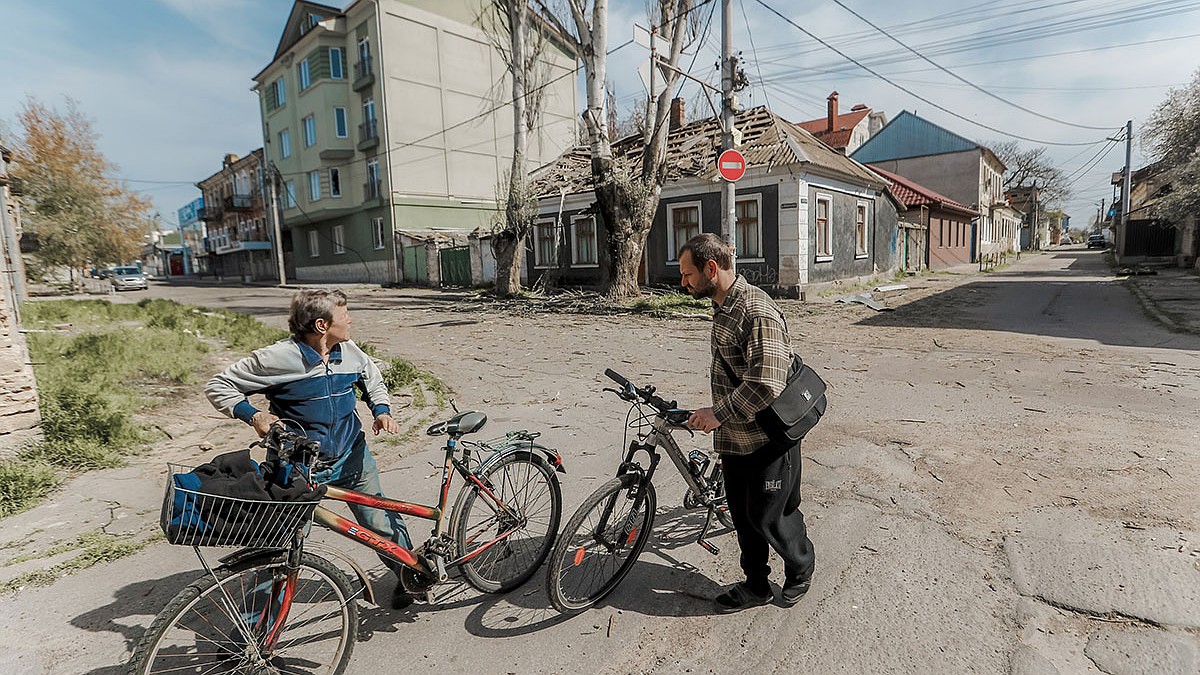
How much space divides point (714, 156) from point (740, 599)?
17.5m

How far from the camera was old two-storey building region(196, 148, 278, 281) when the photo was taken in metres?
46.0

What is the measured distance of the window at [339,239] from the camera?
35469 millimetres

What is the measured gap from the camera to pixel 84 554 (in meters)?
3.51

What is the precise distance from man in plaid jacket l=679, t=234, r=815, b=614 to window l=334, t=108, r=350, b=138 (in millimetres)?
35353

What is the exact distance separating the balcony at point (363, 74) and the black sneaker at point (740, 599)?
109 ft

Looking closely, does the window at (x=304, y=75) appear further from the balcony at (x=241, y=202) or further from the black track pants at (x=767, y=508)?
the black track pants at (x=767, y=508)

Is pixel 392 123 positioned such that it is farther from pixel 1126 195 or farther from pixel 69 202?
pixel 1126 195

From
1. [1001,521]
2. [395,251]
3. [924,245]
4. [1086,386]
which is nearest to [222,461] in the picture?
[1001,521]

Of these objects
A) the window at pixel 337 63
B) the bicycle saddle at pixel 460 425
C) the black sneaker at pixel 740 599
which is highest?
the window at pixel 337 63

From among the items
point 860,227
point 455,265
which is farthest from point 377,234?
point 860,227

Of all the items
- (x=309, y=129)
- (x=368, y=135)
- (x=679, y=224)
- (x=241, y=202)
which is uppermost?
(x=309, y=129)

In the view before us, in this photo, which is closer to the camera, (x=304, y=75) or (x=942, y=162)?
(x=304, y=75)

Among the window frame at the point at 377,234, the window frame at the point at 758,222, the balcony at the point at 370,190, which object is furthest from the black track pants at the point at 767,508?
the balcony at the point at 370,190

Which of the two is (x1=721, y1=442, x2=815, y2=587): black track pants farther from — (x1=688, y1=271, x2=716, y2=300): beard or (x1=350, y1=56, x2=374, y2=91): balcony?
(x1=350, y1=56, x2=374, y2=91): balcony
